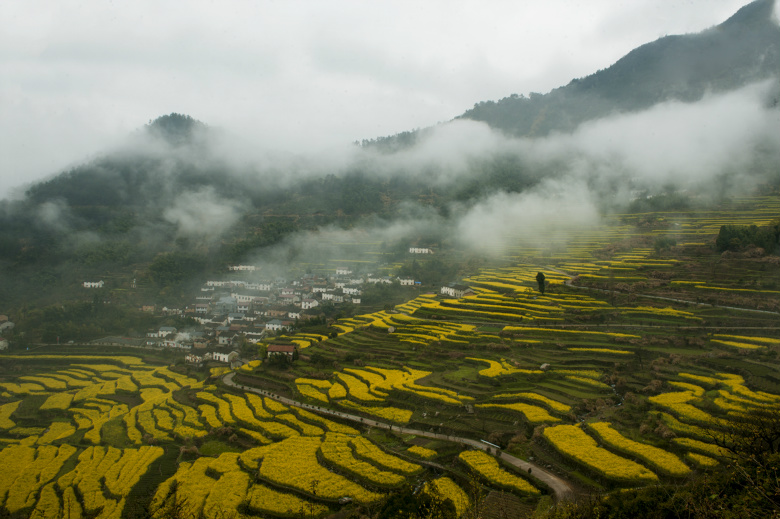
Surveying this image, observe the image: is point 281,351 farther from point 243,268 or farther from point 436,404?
point 243,268

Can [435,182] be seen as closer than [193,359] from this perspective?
No

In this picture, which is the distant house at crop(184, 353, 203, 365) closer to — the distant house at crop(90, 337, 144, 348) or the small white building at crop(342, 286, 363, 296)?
the distant house at crop(90, 337, 144, 348)

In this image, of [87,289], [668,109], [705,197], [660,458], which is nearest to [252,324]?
[87,289]

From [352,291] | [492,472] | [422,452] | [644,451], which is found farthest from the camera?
[352,291]

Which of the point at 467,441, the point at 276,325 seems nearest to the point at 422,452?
the point at 467,441

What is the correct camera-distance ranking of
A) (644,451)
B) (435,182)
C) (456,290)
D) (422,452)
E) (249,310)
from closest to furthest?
1. (644,451)
2. (422,452)
3. (456,290)
4. (249,310)
5. (435,182)
